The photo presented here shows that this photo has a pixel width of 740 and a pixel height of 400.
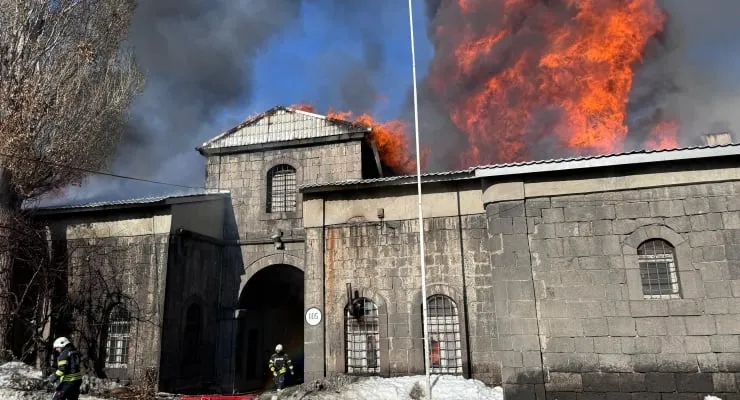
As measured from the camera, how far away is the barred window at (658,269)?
10.7 metres

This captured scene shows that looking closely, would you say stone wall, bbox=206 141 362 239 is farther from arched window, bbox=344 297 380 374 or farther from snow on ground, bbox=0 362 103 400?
snow on ground, bbox=0 362 103 400

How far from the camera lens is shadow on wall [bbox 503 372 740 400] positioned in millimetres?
10008

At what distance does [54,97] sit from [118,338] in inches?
354

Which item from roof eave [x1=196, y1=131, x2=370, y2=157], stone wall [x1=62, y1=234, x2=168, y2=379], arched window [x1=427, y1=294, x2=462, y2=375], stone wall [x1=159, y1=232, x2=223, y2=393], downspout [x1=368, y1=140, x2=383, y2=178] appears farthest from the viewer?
downspout [x1=368, y1=140, x2=383, y2=178]

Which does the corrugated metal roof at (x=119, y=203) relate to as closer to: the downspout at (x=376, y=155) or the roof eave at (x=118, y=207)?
the roof eave at (x=118, y=207)

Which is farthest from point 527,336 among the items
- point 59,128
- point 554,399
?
point 59,128

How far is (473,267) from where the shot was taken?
13.8 meters

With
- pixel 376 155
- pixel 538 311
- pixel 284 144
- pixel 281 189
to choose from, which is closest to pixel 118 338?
pixel 281 189

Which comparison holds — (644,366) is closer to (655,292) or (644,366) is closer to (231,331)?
(655,292)

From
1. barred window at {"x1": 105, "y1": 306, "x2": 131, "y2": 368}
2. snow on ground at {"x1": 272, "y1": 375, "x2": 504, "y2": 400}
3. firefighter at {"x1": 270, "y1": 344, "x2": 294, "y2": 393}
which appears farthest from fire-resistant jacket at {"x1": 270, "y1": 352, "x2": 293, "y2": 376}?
barred window at {"x1": 105, "y1": 306, "x2": 131, "y2": 368}

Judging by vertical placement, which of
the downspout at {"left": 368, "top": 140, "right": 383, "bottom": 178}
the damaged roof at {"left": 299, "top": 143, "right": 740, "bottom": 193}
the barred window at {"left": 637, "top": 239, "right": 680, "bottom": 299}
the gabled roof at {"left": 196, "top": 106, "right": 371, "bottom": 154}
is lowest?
the barred window at {"left": 637, "top": 239, "right": 680, "bottom": 299}

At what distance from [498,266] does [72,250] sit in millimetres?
14434

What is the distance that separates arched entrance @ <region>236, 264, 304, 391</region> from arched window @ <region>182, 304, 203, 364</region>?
158cm

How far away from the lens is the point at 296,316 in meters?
24.0
